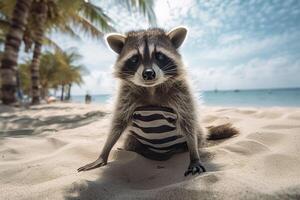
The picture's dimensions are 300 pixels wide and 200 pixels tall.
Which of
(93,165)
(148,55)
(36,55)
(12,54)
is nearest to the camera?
(93,165)

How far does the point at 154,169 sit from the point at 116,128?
1.76 feet

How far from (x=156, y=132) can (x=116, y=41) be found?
965 mm

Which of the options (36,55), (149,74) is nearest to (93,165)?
(149,74)

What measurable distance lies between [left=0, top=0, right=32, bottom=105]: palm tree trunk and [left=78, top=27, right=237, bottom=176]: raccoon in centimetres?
725

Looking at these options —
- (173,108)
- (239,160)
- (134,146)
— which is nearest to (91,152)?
(134,146)

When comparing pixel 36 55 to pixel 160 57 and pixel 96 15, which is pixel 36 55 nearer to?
pixel 96 15

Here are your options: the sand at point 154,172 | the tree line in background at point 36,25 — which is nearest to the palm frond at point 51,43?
the tree line in background at point 36,25

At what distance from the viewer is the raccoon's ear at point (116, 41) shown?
246cm

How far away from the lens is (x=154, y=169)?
2002 mm

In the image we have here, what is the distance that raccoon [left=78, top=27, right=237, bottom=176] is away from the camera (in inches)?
83.1

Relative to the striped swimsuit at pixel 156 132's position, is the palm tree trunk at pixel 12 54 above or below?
above

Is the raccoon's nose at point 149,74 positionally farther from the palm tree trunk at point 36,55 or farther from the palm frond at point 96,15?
the palm tree trunk at point 36,55

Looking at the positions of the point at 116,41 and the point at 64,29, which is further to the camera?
the point at 64,29

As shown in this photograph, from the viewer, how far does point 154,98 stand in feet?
7.14
